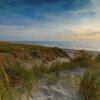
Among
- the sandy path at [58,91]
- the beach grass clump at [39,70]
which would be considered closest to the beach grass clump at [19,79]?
the sandy path at [58,91]

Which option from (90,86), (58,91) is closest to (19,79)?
(58,91)

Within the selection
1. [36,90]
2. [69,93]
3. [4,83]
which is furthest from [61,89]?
[4,83]

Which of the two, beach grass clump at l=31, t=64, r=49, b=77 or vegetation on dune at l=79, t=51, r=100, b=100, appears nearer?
vegetation on dune at l=79, t=51, r=100, b=100

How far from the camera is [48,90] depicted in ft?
13.0

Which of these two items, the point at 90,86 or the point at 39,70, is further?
the point at 39,70

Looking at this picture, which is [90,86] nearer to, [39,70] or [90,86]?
[90,86]

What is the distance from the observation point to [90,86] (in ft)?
12.7

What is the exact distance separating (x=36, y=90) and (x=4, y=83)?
0.72m

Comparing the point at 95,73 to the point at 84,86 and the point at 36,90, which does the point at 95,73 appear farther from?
the point at 36,90

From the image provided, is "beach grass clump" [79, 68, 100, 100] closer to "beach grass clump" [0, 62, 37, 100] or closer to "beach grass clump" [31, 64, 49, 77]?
"beach grass clump" [0, 62, 37, 100]

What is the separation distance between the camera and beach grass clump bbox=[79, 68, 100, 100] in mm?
3783

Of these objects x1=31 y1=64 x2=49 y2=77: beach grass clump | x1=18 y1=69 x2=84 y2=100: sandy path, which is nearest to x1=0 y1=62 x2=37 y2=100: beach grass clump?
x1=18 y1=69 x2=84 y2=100: sandy path

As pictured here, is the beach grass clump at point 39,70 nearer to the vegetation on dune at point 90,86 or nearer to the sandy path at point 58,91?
the sandy path at point 58,91

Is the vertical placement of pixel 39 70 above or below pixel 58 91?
above
